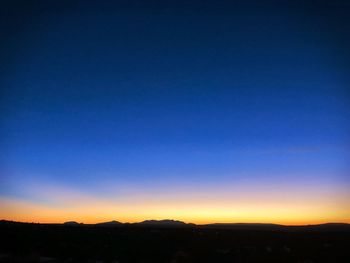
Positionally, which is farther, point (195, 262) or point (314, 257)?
point (314, 257)

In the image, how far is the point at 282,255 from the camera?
1326 inches

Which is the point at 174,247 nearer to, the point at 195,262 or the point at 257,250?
the point at 257,250

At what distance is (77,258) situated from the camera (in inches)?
1104

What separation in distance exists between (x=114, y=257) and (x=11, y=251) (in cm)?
608

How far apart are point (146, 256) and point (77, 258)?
4692mm

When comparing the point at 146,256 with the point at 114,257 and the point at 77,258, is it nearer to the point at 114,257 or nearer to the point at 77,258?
the point at 114,257

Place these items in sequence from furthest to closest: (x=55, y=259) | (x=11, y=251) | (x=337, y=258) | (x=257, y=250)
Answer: (x=257, y=250), (x=337, y=258), (x=11, y=251), (x=55, y=259)

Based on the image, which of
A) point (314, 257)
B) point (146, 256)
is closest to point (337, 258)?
point (314, 257)

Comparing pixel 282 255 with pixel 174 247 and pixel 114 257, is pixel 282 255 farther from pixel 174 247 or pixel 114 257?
pixel 114 257

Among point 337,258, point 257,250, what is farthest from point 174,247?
point 337,258

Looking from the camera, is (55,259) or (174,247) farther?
(174,247)

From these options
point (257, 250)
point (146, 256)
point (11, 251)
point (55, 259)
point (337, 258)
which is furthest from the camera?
point (257, 250)

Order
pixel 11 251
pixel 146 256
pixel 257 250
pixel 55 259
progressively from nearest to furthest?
pixel 55 259 < pixel 11 251 < pixel 146 256 < pixel 257 250

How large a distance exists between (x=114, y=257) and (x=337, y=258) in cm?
1509
